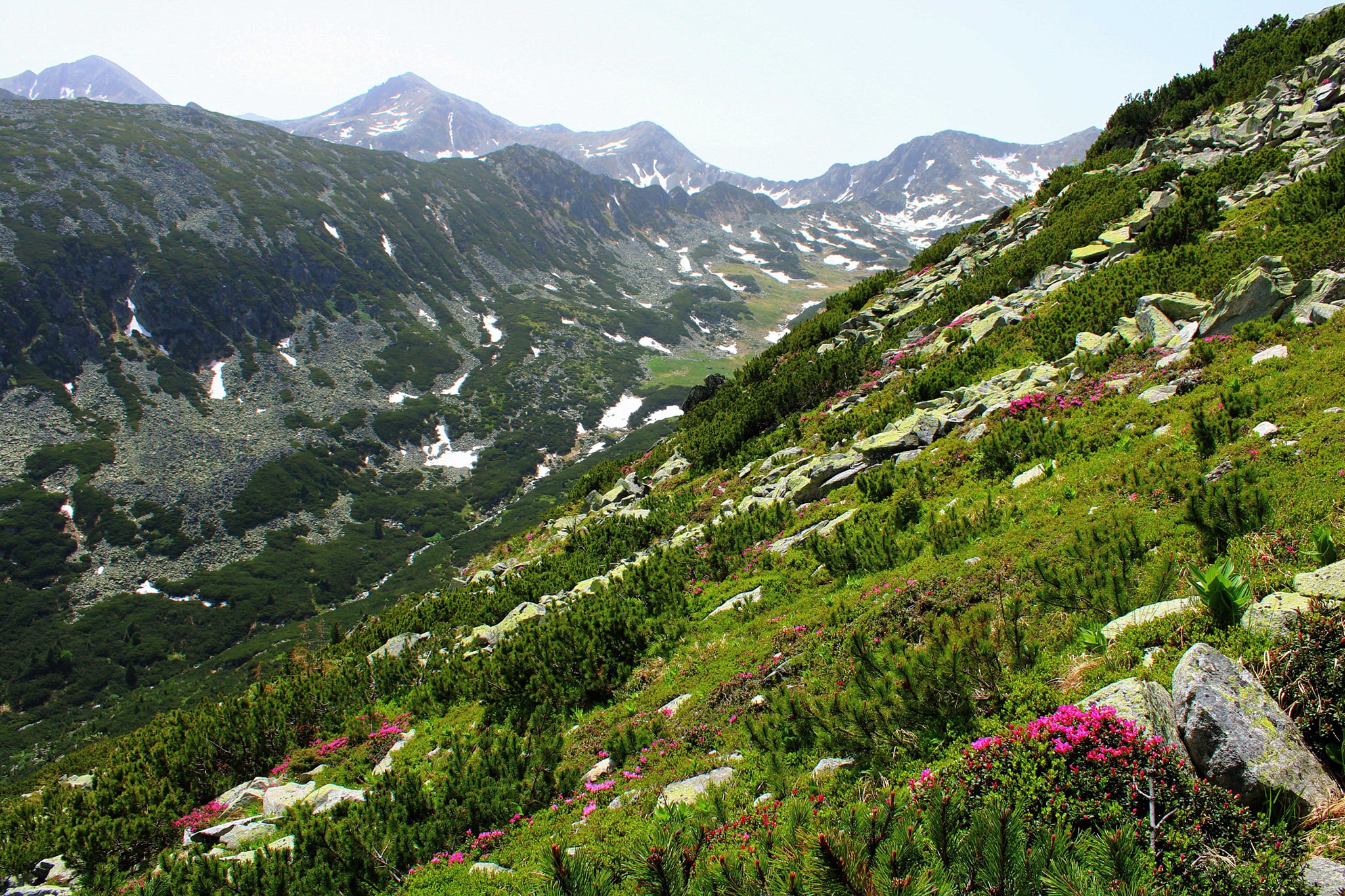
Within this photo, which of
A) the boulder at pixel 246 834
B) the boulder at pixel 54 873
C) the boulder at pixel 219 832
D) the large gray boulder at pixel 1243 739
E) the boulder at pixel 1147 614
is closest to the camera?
the large gray boulder at pixel 1243 739

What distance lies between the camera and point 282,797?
30.3ft

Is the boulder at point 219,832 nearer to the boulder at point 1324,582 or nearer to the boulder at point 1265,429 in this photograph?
the boulder at point 1324,582

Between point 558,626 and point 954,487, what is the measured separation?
7915 mm

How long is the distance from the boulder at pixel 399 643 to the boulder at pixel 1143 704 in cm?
1428

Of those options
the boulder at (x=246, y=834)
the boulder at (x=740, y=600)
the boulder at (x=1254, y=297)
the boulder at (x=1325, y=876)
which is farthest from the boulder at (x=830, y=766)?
the boulder at (x=1254, y=297)

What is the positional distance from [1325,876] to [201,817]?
1267 cm

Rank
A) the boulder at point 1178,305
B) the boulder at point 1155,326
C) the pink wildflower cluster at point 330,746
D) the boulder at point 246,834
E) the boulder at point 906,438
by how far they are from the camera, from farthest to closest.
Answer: the boulder at point 906,438 → the boulder at point 1178,305 → the boulder at point 1155,326 → the pink wildflower cluster at point 330,746 → the boulder at point 246,834

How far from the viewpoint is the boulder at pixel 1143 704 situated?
11.6ft

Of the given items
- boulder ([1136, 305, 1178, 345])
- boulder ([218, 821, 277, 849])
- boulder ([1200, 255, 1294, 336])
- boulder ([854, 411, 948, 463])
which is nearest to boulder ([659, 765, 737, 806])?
boulder ([218, 821, 277, 849])

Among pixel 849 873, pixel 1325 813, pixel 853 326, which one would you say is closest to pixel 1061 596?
pixel 1325 813

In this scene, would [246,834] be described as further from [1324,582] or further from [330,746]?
[1324,582]

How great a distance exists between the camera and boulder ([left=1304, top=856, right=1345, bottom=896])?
2.59 m

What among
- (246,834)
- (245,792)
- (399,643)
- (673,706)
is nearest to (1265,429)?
(673,706)

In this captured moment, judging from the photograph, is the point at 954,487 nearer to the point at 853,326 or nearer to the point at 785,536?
the point at 785,536
